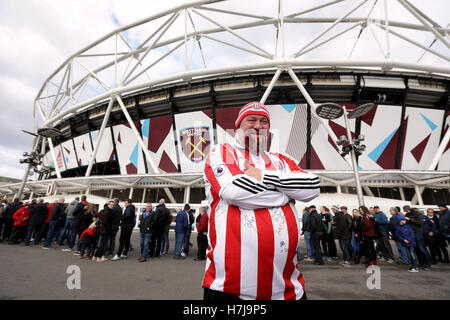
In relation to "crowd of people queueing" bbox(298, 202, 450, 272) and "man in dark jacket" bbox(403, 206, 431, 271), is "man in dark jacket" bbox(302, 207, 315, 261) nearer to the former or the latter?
"crowd of people queueing" bbox(298, 202, 450, 272)

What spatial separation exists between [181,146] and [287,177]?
57.3 ft

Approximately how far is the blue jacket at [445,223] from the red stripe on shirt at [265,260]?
357 inches

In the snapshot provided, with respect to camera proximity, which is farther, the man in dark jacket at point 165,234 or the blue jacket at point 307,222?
the man in dark jacket at point 165,234

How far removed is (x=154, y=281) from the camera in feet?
14.1

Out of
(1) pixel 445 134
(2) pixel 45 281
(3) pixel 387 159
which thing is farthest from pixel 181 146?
(1) pixel 445 134

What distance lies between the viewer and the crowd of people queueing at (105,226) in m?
6.44

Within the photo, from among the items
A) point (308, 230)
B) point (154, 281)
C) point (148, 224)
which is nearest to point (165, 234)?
point (148, 224)

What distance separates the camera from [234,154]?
1505mm

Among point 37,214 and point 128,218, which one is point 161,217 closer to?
point 128,218

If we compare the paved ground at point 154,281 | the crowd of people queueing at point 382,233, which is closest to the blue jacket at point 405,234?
the crowd of people queueing at point 382,233

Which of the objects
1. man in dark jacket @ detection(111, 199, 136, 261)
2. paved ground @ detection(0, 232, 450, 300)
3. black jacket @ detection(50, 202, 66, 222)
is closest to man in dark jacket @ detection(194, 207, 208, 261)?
paved ground @ detection(0, 232, 450, 300)

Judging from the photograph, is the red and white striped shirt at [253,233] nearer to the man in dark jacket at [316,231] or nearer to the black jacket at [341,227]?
the man in dark jacket at [316,231]

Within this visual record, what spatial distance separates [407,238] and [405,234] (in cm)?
12
